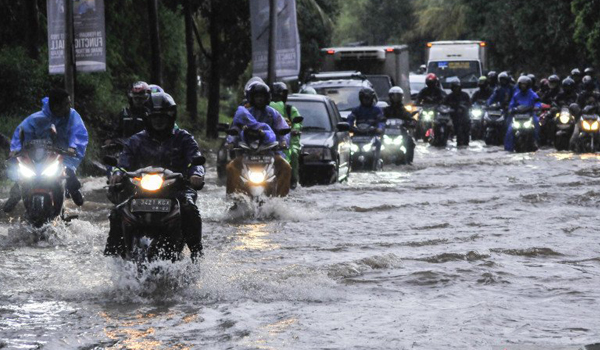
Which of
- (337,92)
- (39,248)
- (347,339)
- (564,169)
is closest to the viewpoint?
(347,339)

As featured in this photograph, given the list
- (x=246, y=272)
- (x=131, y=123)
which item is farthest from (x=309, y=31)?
(x=246, y=272)

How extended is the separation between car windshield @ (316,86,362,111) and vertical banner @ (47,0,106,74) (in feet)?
24.3

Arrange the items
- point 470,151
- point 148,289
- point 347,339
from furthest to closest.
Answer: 1. point 470,151
2. point 148,289
3. point 347,339

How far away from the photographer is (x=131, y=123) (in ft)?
47.8

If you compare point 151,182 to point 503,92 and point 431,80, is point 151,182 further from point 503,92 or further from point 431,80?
point 431,80

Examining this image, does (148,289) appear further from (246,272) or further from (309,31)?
(309,31)

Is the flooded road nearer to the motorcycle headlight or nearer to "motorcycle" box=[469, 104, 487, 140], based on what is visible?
the motorcycle headlight

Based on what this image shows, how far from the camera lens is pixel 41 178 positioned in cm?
1229

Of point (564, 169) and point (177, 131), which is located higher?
point (177, 131)

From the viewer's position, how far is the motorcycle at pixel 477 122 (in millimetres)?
35250

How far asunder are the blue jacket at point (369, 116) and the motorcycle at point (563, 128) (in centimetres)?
666

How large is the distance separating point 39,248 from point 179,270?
10.8ft

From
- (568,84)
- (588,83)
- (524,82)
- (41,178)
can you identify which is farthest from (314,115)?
(568,84)

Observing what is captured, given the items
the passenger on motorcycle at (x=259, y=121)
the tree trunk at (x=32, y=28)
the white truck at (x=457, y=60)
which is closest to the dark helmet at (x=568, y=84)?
the tree trunk at (x=32, y=28)
